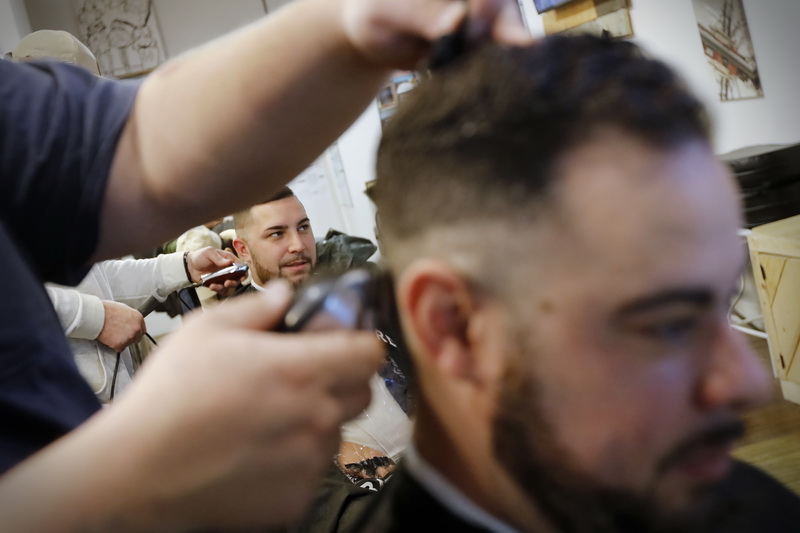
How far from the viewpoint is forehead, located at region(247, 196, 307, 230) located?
222cm

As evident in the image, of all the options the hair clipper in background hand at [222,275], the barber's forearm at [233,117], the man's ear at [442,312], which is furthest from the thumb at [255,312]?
the hair clipper in background hand at [222,275]

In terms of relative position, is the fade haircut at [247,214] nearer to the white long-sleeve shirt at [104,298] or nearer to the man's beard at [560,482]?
the white long-sleeve shirt at [104,298]

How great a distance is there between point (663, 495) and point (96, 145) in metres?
0.71

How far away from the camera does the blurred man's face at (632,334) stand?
57 cm

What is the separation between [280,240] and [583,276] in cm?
174

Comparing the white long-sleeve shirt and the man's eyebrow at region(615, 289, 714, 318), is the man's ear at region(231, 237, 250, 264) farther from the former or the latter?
the man's eyebrow at region(615, 289, 714, 318)

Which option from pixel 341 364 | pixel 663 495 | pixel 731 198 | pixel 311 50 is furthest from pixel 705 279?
pixel 311 50

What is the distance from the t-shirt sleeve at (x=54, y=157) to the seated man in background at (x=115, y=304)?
0.62 m

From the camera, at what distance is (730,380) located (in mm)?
589

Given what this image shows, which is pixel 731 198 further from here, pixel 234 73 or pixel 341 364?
pixel 234 73

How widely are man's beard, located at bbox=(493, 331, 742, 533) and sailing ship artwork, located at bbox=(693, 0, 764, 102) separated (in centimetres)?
274

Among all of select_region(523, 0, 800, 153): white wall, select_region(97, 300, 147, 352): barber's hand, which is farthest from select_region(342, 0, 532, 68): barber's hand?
select_region(523, 0, 800, 153): white wall

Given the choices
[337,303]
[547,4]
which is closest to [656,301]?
[337,303]

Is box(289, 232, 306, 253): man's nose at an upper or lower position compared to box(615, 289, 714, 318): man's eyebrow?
upper
